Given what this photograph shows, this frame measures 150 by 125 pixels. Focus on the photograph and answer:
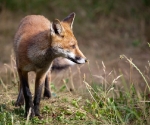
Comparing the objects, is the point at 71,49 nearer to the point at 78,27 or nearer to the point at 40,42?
the point at 40,42

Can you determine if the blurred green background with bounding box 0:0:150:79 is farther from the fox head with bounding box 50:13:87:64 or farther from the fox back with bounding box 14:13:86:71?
the fox head with bounding box 50:13:87:64

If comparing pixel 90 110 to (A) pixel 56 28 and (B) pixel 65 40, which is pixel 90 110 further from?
(A) pixel 56 28

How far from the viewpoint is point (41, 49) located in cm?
647

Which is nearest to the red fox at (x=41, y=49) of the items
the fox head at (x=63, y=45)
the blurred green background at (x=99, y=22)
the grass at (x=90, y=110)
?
the fox head at (x=63, y=45)

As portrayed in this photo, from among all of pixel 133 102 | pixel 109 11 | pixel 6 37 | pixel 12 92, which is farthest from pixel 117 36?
pixel 133 102

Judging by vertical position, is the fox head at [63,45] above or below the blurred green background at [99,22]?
below

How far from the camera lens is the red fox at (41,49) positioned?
6.35 meters

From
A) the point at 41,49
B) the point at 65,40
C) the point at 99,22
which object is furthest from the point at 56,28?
the point at 99,22

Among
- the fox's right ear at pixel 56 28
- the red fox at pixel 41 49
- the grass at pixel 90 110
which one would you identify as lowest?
the grass at pixel 90 110

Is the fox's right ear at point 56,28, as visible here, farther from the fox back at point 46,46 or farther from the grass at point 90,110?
the grass at point 90,110

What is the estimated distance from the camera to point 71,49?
251 inches

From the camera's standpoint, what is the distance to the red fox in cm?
635

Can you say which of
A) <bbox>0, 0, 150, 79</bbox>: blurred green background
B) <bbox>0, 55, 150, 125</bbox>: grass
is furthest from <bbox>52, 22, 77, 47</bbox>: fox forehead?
<bbox>0, 0, 150, 79</bbox>: blurred green background

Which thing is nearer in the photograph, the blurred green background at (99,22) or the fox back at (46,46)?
the fox back at (46,46)
